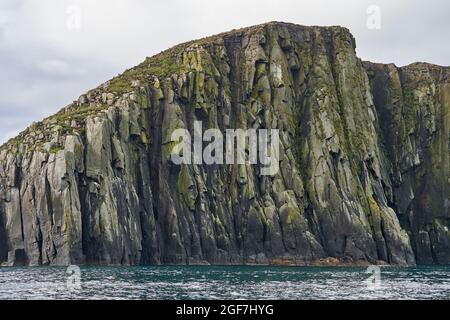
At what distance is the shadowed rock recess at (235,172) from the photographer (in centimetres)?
13100

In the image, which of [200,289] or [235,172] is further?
[235,172]

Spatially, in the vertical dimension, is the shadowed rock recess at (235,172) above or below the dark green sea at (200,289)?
above

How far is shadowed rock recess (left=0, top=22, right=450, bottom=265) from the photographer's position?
13100 centimetres

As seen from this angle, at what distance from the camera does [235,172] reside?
163750 millimetres

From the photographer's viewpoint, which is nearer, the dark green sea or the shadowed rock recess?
the dark green sea

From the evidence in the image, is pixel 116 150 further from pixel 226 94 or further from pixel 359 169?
pixel 359 169

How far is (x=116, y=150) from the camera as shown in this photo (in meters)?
140

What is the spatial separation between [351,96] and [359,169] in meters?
22.0

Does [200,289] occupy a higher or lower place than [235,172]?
lower

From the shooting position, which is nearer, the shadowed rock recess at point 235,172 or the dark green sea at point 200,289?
the dark green sea at point 200,289

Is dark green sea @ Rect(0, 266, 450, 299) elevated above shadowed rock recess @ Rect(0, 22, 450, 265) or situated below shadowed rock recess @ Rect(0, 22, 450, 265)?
below

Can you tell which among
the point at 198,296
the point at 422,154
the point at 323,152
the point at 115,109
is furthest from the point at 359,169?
the point at 198,296
